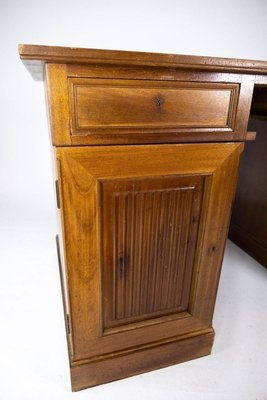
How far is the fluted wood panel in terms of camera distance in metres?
0.79

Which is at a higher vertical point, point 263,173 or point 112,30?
point 112,30

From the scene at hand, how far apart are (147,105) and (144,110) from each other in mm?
14

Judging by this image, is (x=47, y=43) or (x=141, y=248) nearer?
(x=141, y=248)

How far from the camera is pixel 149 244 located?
86 centimetres

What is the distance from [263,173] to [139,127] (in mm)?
1149

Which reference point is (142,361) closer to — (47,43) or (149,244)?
(149,244)

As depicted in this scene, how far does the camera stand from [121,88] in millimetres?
671

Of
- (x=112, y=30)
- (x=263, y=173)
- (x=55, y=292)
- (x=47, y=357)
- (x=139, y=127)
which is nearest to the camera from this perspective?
(x=139, y=127)

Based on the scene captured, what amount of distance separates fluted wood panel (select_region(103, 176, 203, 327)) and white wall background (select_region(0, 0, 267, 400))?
0.56m

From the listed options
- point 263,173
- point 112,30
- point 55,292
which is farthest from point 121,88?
point 112,30

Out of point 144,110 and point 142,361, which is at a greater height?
point 144,110

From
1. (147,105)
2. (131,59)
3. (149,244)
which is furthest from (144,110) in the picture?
(149,244)

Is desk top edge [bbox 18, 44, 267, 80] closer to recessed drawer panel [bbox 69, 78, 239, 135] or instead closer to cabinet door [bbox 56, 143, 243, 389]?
recessed drawer panel [bbox 69, 78, 239, 135]

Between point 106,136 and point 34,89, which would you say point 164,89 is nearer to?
point 106,136
